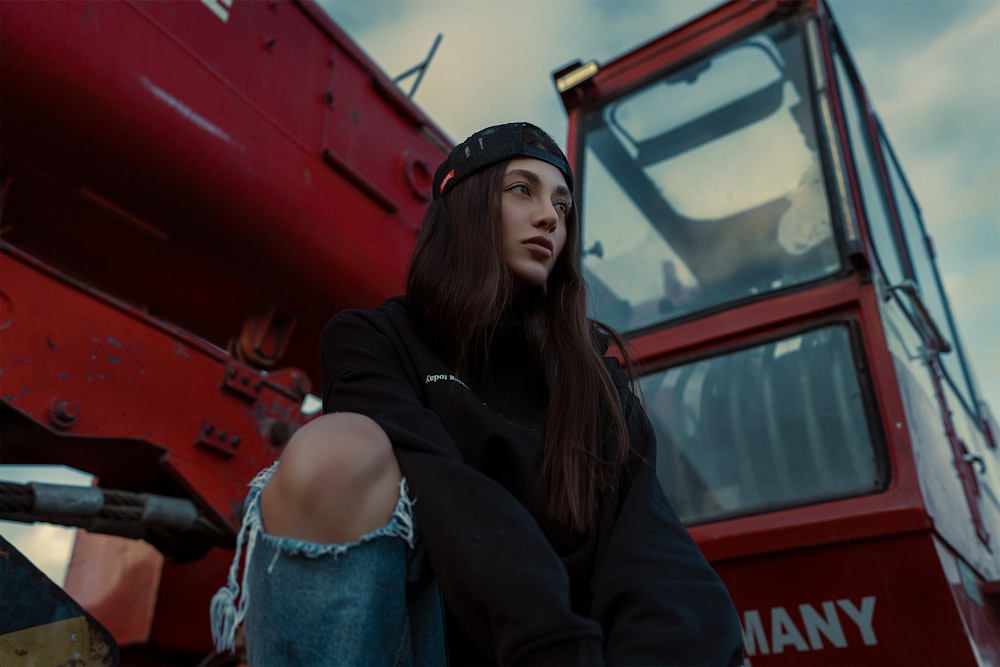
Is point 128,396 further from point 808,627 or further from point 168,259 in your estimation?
point 808,627

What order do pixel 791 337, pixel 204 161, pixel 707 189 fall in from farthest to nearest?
pixel 707 189
pixel 204 161
pixel 791 337

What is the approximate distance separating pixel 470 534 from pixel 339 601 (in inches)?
5.0

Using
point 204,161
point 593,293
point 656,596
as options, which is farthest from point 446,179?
point 204,161

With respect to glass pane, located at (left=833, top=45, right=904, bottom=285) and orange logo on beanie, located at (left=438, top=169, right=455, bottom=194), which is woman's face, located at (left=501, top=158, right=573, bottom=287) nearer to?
orange logo on beanie, located at (left=438, top=169, right=455, bottom=194)

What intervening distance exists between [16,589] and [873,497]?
1511 mm

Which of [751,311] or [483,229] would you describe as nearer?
[483,229]

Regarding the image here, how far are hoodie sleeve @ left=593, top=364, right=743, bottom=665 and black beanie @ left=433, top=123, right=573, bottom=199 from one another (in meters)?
0.47

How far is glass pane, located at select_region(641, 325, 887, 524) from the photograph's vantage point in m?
1.85

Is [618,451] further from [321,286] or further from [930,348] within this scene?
[321,286]

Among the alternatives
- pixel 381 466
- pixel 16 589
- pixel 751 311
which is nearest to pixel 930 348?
pixel 751 311

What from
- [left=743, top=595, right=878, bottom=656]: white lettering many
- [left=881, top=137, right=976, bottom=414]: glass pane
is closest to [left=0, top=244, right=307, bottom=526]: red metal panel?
[left=743, top=595, right=878, bottom=656]: white lettering many

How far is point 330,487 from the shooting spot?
29.4 inches

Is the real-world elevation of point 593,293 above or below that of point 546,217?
above

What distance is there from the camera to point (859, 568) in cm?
161
